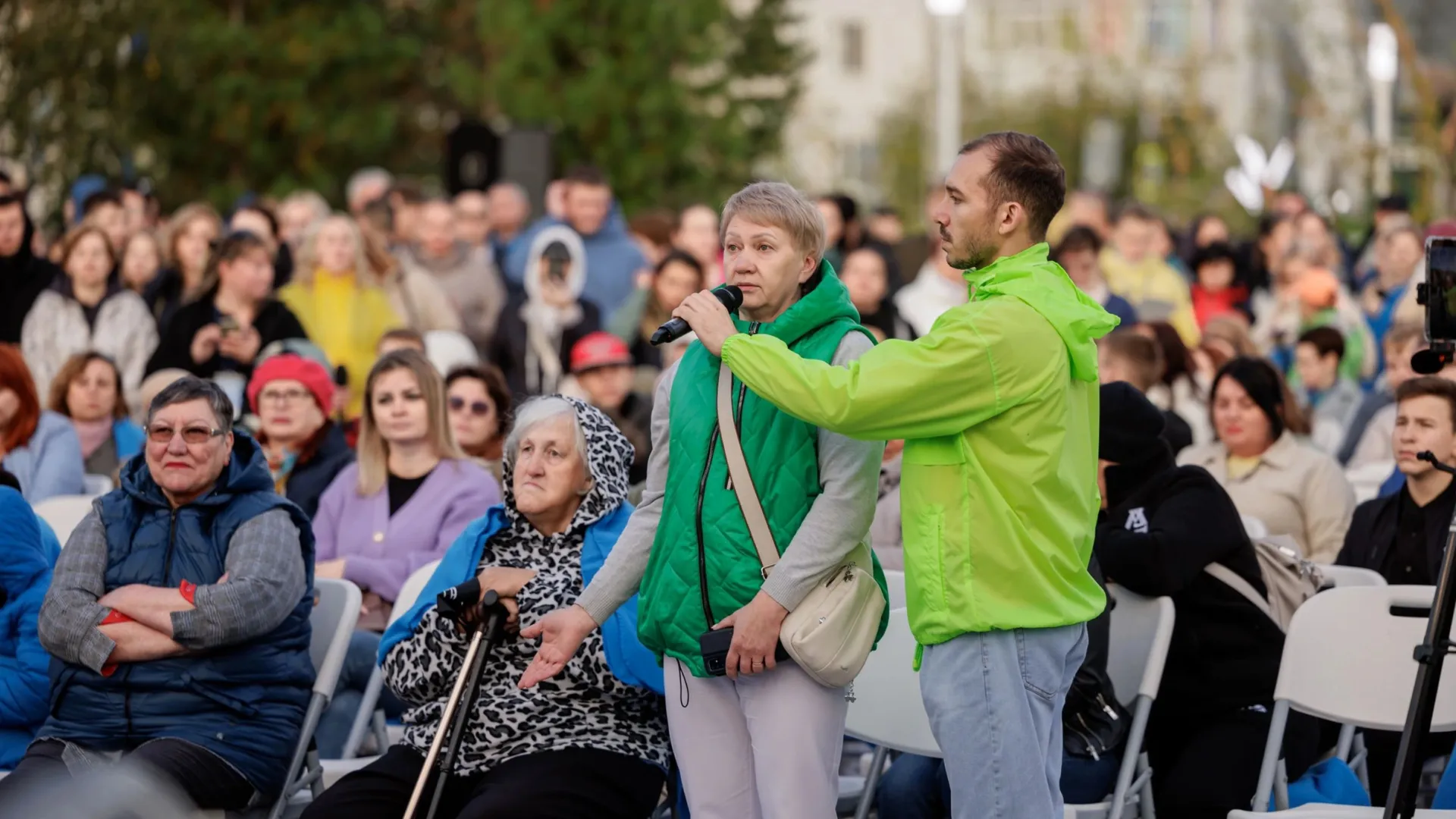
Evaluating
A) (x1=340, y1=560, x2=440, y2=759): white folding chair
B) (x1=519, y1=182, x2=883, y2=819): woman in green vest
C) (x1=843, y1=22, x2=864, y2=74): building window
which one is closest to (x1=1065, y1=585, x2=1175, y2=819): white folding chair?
(x1=519, y1=182, x2=883, y2=819): woman in green vest

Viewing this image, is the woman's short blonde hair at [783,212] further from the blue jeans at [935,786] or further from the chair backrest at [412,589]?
the chair backrest at [412,589]

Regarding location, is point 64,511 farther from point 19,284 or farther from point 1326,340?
Result: point 1326,340

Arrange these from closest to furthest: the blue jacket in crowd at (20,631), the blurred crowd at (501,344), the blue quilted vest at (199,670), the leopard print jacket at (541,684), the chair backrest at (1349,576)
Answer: the leopard print jacket at (541,684) → the blue quilted vest at (199,670) → the blue jacket in crowd at (20,631) → the chair backrest at (1349,576) → the blurred crowd at (501,344)

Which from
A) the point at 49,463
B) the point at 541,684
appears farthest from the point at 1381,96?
the point at 541,684

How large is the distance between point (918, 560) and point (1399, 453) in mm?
2909

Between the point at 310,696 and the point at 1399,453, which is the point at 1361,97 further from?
the point at 310,696

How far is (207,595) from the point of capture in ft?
17.4

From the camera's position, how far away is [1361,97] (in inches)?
1163

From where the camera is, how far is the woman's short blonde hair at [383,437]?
6.98m

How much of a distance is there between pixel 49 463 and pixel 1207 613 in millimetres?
4329

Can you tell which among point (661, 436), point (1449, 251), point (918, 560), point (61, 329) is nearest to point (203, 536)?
point (661, 436)

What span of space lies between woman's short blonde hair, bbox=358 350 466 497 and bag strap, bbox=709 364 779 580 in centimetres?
280

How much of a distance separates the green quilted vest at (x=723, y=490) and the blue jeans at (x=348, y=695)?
2243mm

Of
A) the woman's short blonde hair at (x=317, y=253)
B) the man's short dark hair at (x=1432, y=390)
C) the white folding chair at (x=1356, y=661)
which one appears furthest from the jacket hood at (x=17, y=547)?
the woman's short blonde hair at (x=317, y=253)
